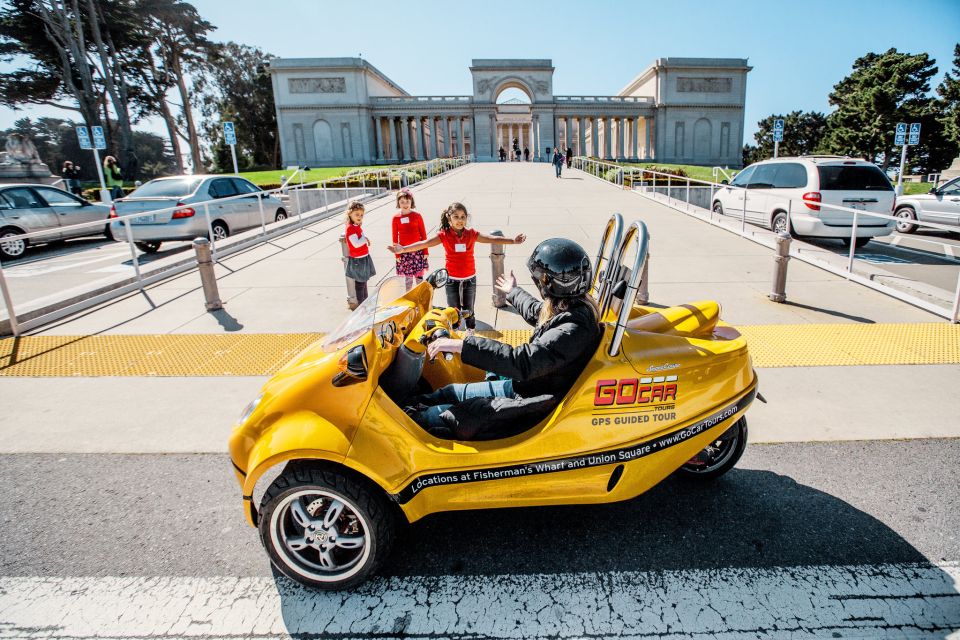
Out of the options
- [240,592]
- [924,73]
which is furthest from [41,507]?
[924,73]

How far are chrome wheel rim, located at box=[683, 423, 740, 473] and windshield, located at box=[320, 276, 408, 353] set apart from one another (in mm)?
2026

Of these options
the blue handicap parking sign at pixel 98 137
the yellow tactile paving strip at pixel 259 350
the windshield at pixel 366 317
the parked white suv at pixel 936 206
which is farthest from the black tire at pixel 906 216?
the blue handicap parking sign at pixel 98 137

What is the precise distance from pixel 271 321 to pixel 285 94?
71.1 meters

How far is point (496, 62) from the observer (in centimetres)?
7056

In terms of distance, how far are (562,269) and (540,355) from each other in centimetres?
42

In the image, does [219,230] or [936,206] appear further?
[936,206]

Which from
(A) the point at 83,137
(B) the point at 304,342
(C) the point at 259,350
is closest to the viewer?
(C) the point at 259,350

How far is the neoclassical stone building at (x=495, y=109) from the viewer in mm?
69438

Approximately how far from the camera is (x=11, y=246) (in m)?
12.6

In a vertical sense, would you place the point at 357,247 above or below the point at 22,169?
below

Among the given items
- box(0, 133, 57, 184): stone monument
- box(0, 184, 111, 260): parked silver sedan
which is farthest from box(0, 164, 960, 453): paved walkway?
box(0, 133, 57, 184): stone monument

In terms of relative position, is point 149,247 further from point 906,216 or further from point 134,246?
point 906,216

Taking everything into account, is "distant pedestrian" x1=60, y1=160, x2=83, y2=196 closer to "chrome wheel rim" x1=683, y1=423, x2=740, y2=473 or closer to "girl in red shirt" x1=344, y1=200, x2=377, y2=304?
"girl in red shirt" x1=344, y1=200, x2=377, y2=304

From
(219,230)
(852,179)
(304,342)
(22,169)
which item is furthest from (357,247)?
(22,169)
